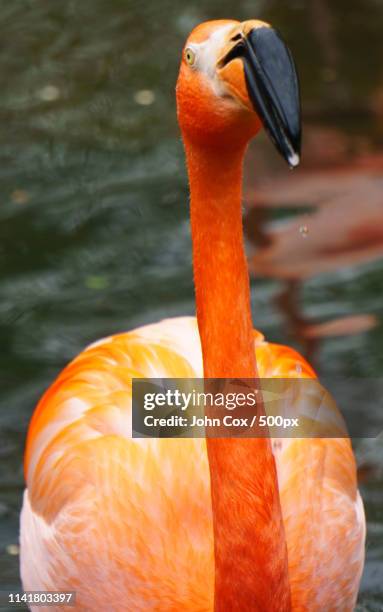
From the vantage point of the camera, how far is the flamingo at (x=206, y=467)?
2854 millimetres

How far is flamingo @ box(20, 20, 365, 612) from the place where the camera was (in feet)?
9.36

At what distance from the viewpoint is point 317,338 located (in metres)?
5.91

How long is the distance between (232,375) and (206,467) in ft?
2.29

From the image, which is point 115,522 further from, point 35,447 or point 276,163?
point 276,163

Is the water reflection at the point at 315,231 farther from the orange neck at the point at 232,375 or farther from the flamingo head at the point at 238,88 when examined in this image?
the flamingo head at the point at 238,88

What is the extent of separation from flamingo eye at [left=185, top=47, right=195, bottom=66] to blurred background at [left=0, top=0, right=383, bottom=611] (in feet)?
7.93

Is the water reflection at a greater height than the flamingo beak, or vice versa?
the water reflection

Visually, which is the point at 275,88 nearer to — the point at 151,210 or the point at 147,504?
the point at 147,504

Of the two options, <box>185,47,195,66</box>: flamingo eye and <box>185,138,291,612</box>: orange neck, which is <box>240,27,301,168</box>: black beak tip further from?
Result: <box>185,138,291,612</box>: orange neck

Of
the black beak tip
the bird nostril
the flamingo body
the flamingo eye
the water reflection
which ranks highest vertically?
the water reflection

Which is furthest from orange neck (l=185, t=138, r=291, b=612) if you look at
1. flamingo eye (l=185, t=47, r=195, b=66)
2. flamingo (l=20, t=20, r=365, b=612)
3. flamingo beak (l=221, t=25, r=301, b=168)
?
flamingo beak (l=221, t=25, r=301, b=168)

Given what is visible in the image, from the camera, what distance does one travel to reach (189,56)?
9.57 ft

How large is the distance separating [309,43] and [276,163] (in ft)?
9.05

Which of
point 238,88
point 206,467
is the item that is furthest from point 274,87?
point 206,467
